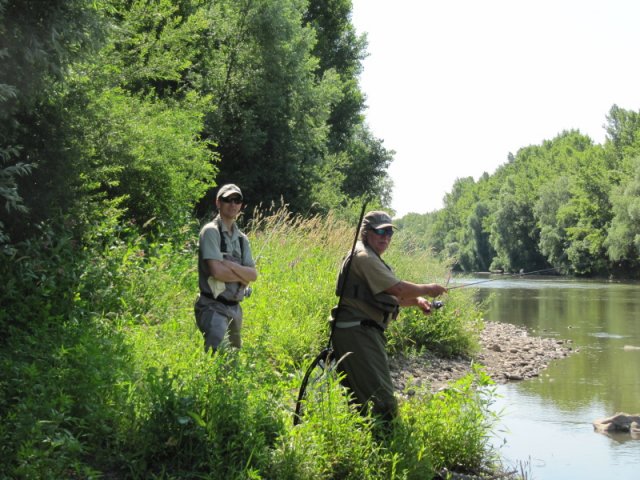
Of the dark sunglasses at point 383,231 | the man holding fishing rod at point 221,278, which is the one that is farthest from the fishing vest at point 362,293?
the man holding fishing rod at point 221,278

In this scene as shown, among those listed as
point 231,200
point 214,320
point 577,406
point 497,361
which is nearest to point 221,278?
point 214,320

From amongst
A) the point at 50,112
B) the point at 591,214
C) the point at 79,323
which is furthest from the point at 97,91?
the point at 591,214

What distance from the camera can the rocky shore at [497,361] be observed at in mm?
11258

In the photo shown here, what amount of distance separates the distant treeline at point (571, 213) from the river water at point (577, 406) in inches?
725

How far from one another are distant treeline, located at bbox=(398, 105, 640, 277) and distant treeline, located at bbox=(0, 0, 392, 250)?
18.5m

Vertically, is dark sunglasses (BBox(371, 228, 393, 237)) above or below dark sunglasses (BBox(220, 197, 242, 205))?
below

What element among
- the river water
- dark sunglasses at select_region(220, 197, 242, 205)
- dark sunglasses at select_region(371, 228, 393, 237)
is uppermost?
dark sunglasses at select_region(220, 197, 242, 205)

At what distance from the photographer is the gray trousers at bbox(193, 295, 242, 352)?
19.1 ft

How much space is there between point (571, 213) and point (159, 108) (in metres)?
65.4

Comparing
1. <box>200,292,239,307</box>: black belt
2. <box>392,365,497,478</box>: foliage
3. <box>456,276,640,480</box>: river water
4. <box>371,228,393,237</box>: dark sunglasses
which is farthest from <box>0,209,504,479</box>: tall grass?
<box>456,276,640,480</box>: river water

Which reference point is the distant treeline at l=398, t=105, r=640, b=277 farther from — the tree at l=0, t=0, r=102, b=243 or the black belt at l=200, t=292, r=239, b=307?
the black belt at l=200, t=292, r=239, b=307

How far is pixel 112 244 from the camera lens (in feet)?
30.2

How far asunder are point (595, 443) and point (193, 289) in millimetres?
5083

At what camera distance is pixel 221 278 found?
5.84m
